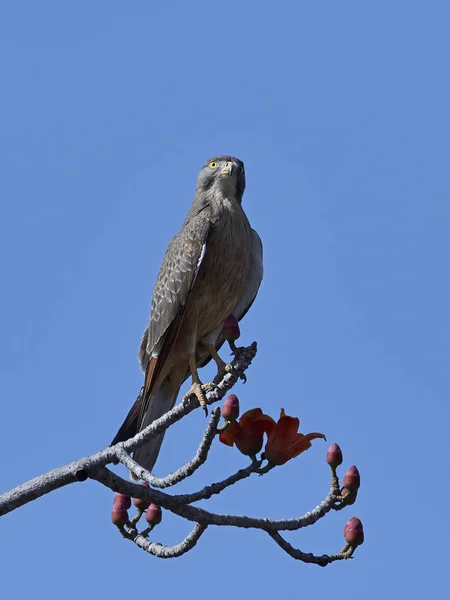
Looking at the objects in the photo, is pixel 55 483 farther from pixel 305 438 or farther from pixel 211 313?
pixel 211 313

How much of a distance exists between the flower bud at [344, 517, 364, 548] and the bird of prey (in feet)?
6.96

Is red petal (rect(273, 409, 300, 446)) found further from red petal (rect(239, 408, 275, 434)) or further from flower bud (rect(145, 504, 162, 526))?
flower bud (rect(145, 504, 162, 526))

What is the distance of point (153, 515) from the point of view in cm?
376

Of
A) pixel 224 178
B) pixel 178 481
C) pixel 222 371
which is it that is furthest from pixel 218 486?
pixel 224 178

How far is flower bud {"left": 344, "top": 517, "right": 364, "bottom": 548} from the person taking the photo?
344 centimetres

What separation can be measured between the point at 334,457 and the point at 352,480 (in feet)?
0.36

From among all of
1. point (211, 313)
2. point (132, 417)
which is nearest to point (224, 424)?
point (132, 417)

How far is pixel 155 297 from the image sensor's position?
6.05 metres

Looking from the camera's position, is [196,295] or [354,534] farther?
[196,295]

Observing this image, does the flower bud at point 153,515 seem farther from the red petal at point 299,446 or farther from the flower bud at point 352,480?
the flower bud at point 352,480

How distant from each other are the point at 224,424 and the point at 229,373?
24 cm

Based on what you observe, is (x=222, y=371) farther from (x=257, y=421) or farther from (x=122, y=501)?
(x=122, y=501)

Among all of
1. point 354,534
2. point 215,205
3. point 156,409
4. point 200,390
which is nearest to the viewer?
point 354,534

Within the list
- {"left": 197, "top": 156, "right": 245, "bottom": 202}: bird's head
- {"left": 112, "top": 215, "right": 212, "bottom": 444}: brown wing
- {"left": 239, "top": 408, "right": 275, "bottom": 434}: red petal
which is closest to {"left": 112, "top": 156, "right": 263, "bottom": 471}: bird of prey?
{"left": 112, "top": 215, "right": 212, "bottom": 444}: brown wing
